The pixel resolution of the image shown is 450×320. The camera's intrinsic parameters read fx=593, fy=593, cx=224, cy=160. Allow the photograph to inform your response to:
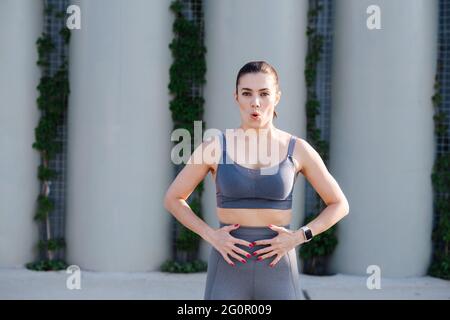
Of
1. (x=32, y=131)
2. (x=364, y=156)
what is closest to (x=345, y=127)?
(x=364, y=156)

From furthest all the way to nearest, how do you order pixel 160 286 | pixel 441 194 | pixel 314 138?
pixel 314 138, pixel 441 194, pixel 160 286

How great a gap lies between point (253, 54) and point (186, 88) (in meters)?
0.83

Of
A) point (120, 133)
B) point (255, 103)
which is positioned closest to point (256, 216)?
point (255, 103)

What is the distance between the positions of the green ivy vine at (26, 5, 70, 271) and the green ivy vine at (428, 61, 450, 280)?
4040mm

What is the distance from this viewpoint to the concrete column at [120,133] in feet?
20.6

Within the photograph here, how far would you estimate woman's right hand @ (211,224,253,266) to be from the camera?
2.58m

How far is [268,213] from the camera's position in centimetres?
262

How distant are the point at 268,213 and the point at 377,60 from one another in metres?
4.10

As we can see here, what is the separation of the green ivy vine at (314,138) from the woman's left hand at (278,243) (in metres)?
3.97

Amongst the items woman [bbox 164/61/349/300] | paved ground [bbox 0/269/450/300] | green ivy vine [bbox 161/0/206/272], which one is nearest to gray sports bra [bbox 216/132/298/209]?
woman [bbox 164/61/349/300]

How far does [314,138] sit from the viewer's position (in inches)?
259

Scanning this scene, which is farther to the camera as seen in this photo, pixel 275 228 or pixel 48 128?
pixel 48 128

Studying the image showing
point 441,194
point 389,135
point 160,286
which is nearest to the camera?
point 160,286

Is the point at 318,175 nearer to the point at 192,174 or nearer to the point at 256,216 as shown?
the point at 256,216
